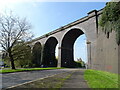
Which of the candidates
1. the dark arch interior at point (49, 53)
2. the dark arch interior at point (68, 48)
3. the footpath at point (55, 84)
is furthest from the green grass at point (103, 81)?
the dark arch interior at point (49, 53)

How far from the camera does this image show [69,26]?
48625 mm

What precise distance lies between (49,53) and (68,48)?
1049 centimetres

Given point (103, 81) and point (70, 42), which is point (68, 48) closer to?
point (70, 42)

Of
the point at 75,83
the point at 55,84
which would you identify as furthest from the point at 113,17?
the point at 55,84

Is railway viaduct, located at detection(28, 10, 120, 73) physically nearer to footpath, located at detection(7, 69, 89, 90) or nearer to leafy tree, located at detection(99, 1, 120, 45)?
leafy tree, located at detection(99, 1, 120, 45)

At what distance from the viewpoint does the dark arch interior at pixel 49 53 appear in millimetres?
60000

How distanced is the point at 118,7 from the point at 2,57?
26775 millimetres

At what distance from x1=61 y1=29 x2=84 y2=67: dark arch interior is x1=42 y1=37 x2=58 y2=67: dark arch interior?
8.59 metres

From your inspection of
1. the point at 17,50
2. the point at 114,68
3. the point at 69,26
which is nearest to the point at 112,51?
the point at 114,68

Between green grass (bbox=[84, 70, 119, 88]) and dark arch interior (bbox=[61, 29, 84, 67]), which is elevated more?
dark arch interior (bbox=[61, 29, 84, 67])

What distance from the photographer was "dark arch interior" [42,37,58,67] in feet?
197

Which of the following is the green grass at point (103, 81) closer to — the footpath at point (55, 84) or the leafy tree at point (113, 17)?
the footpath at point (55, 84)

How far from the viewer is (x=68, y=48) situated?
178 feet

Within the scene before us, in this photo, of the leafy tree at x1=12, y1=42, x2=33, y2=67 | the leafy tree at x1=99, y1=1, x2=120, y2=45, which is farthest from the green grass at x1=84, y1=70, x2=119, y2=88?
the leafy tree at x1=12, y1=42, x2=33, y2=67
